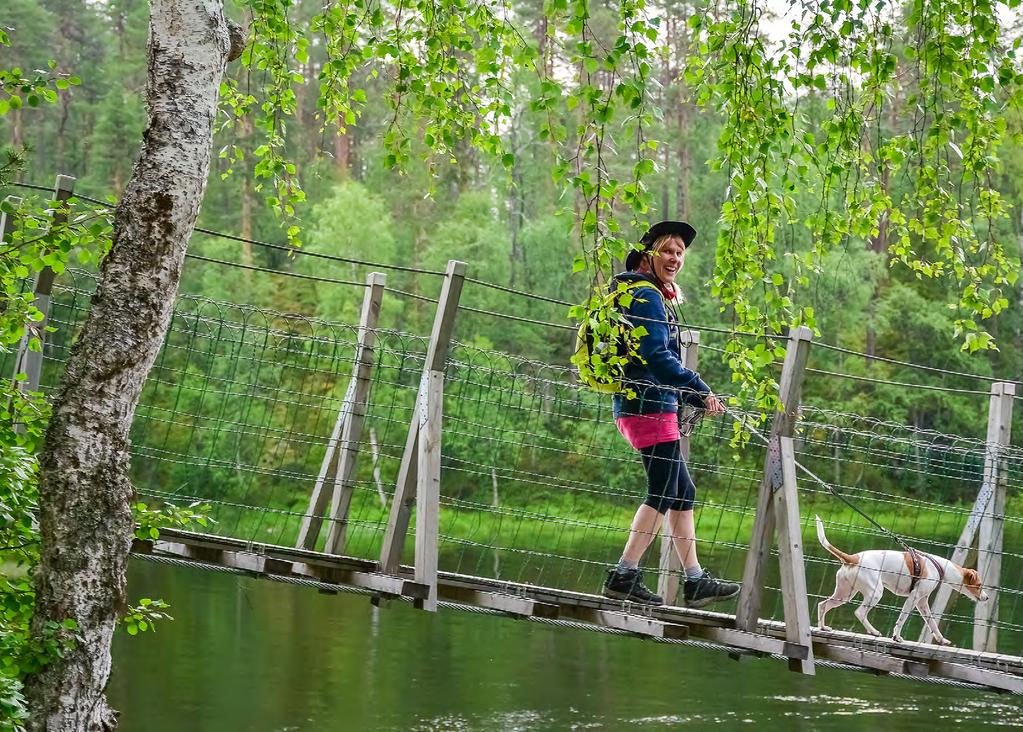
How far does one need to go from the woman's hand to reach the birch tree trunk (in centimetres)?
206

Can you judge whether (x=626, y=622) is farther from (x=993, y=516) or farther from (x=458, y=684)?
(x=458, y=684)

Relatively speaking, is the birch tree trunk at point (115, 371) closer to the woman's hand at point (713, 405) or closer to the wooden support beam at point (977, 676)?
the woman's hand at point (713, 405)

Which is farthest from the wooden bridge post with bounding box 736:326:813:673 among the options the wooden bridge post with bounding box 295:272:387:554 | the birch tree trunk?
the birch tree trunk

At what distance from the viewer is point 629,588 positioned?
16.4 feet

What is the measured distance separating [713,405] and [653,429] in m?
0.24

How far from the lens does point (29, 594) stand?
366 centimetres

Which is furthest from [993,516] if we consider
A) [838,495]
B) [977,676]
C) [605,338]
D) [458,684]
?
[458,684]

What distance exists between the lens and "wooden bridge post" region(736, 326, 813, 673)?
15.6 ft

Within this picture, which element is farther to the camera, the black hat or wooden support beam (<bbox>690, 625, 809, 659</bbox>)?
the black hat

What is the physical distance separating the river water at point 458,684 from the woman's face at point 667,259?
3.97 m

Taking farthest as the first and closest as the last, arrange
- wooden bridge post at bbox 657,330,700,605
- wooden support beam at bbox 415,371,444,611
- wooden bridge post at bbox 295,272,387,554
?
1. wooden bridge post at bbox 295,272,387,554
2. wooden bridge post at bbox 657,330,700,605
3. wooden support beam at bbox 415,371,444,611

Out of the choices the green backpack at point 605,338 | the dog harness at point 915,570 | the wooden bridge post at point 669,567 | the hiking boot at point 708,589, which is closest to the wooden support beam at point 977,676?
the dog harness at point 915,570

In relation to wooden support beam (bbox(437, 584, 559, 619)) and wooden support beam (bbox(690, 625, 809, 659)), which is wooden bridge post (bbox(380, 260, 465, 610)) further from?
wooden support beam (bbox(690, 625, 809, 659))

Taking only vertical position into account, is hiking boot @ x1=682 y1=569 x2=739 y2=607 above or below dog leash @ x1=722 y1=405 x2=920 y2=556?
below
